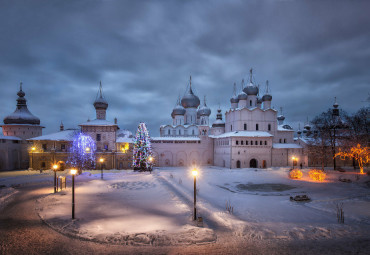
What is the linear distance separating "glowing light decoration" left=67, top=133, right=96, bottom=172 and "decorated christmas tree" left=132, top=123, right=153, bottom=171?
9315 mm

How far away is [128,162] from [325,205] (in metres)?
32.4

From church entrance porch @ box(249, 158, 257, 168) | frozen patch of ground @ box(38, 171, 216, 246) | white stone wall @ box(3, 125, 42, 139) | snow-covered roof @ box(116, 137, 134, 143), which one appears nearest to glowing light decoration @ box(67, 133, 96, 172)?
snow-covered roof @ box(116, 137, 134, 143)

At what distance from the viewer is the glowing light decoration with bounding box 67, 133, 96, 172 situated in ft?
120

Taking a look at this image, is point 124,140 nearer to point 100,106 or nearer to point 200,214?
point 100,106

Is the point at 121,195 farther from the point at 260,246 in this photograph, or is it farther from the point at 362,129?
the point at 362,129

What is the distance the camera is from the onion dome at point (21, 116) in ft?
141

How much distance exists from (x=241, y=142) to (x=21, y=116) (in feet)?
141

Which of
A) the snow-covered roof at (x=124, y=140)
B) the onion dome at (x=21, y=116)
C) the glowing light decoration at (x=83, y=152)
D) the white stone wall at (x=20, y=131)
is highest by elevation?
the onion dome at (x=21, y=116)

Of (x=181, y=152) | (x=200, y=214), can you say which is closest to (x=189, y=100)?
(x=181, y=152)

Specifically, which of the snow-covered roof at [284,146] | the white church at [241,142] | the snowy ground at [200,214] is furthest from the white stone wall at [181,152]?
the snowy ground at [200,214]

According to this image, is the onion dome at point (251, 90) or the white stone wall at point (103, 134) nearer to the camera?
the white stone wall at point (103, 134)

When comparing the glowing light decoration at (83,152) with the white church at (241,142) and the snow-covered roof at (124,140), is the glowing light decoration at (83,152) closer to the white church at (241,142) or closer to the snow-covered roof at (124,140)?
the snow-covered roof at (124,140)

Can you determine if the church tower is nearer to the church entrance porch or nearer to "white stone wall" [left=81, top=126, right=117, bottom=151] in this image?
"white stone wall" [left=81, top=126, right=117, bottom=151]

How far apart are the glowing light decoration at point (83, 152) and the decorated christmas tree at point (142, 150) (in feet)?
30.6
